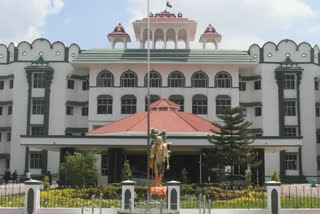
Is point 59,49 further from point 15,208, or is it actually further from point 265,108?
point 15,208

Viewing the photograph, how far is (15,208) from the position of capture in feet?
64.1

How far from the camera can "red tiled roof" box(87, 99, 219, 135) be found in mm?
34744

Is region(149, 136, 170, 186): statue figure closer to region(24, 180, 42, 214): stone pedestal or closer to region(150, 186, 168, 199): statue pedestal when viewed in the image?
region(150, 186, 168, 199): statue pedestal

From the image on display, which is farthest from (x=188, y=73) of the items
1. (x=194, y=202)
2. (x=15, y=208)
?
(x=15, y=208)

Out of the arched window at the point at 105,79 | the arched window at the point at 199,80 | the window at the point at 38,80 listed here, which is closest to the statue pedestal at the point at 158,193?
the arched window at the point at 199,80

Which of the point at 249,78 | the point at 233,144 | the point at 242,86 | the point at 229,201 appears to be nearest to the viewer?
the point at 229,201

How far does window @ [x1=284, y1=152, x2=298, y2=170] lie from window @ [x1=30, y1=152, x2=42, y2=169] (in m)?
23.3

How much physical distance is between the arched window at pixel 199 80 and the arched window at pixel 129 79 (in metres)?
5.58

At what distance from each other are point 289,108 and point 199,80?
29.7ft

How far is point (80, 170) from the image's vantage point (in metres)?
29.7

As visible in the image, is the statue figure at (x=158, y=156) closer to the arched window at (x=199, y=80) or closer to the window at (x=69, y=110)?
the arched window at (x=199, y=80)

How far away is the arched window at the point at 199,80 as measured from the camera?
46500 millimetres

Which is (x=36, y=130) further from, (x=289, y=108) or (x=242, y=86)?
(x=289, y=108)

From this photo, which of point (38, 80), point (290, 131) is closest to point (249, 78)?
point (290, 131)
